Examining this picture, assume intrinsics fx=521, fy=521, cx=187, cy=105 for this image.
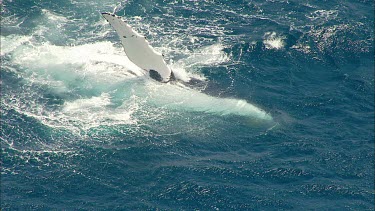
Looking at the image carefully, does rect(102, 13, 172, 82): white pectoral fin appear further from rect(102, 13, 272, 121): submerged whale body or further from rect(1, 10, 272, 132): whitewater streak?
rect(1, 10, 272, 132): whitewater streak

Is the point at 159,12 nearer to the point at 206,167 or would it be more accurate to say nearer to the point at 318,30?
the point at 318,30

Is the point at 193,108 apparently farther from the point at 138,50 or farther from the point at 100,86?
the point at 100,86

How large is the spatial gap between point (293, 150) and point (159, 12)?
37251 millimetres

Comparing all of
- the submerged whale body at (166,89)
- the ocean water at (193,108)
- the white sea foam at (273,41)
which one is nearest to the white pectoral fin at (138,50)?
the submerged whale body at (166,89)

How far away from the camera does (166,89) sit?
74438 millimetres

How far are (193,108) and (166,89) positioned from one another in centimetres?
556

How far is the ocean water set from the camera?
193 ft

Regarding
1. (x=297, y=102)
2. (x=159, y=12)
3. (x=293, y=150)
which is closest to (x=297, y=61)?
(x=297, y=102)

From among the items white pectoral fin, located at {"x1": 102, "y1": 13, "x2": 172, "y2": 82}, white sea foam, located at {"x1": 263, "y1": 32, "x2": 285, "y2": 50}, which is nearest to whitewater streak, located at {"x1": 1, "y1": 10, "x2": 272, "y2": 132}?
white pectoral fin, located at {"x1": 102, "y1": 13, "x2": 172, "y2": 82}

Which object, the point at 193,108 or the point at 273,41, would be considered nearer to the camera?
the point at 193,108

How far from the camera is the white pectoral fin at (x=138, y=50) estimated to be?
227ft

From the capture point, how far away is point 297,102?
71.9 metres

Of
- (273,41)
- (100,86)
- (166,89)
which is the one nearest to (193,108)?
(166,89)

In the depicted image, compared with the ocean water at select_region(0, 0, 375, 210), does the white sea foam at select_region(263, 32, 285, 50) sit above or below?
above
